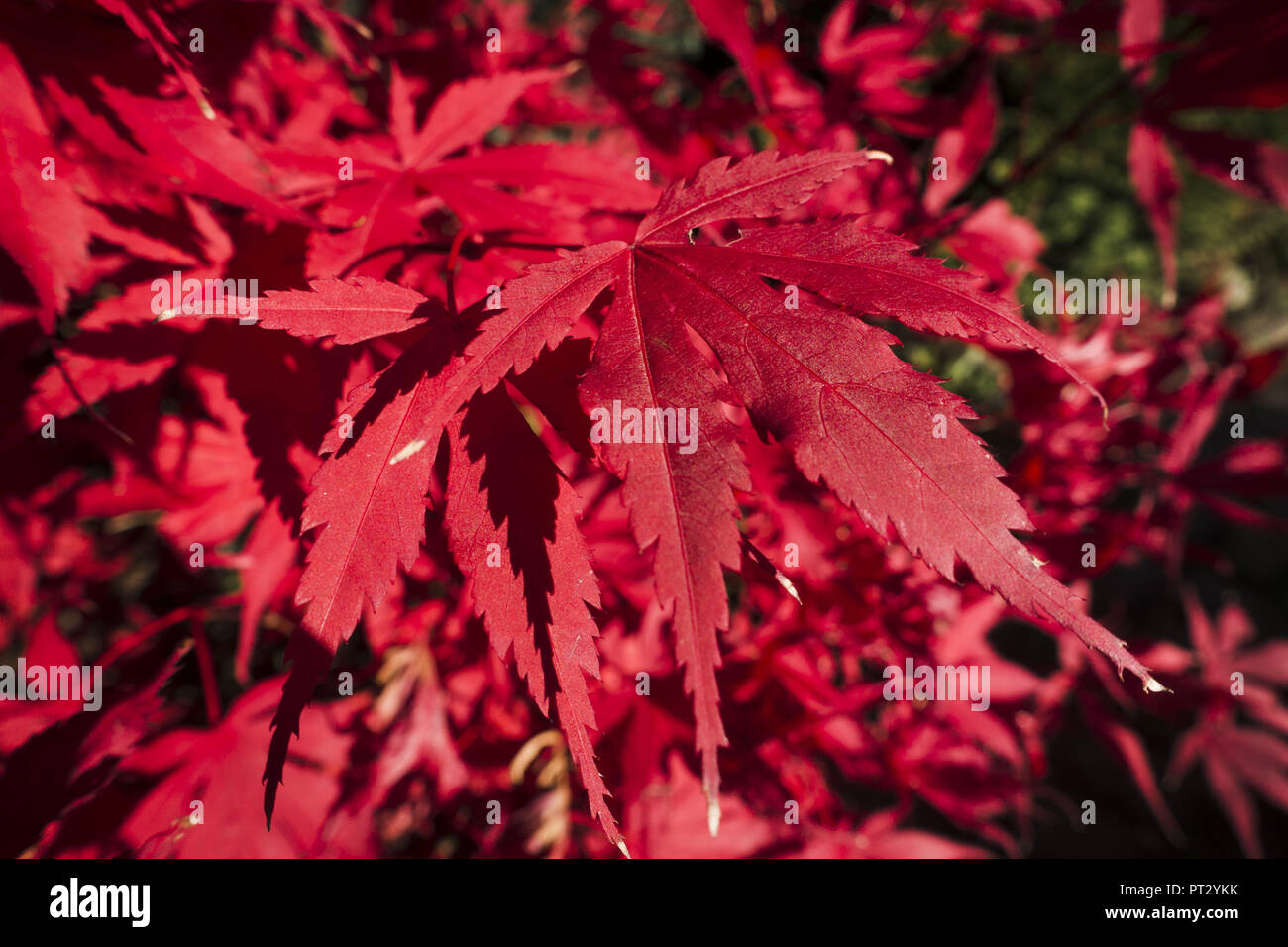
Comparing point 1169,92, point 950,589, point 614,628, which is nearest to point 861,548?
point 950,589

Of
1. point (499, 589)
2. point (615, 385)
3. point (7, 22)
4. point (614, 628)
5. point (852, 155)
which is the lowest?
point (614, 628)

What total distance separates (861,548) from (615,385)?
46 centimetres

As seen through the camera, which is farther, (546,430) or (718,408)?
(546,430)

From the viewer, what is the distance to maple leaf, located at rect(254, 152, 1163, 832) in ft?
1.16

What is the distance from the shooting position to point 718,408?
379 millimetres

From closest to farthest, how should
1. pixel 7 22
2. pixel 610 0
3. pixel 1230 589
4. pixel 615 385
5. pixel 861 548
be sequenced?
1. pixel 615 385
2. pixel 7 22
3. pixel 861 548
4. pixel 610 0
5. pixel 1230 589

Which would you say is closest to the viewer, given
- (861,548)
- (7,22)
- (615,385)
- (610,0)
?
(615,385)

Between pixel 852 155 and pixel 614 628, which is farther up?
pixel 852 155

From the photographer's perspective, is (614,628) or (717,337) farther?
(614,628)

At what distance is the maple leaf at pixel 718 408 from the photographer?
0.35 meters

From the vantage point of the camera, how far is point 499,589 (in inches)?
15.9
